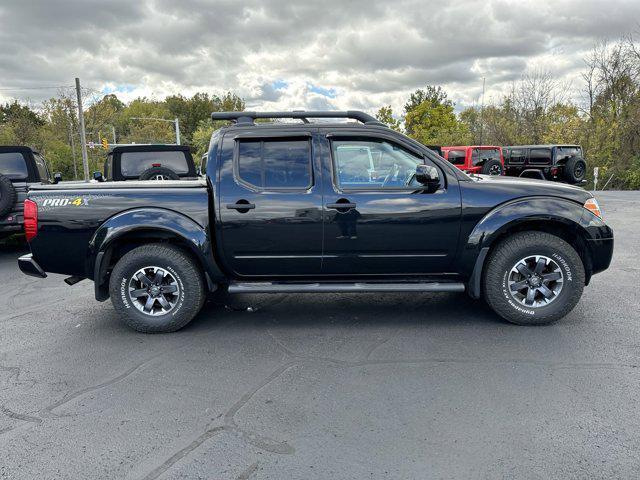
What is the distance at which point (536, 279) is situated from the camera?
4180 mm

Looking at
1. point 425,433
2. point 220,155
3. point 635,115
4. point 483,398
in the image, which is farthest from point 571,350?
point 635,115

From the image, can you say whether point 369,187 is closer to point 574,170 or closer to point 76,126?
point 574,170

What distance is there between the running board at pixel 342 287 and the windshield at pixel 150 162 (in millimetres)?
5644

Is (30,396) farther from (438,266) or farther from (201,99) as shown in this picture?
(201,99)

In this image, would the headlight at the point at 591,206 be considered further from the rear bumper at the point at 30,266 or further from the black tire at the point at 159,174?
the black tire at the point at 159,174

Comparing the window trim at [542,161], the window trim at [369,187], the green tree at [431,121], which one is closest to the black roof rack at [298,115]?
the window trim at [369,187]

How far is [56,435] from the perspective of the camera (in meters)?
2.70

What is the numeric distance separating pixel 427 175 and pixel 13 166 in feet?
25.8

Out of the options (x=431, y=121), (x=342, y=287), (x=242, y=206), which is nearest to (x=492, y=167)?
(x=342, y=287)

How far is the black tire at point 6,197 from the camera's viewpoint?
22.8 feet

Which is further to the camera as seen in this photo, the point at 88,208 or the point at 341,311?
the point at 341,311

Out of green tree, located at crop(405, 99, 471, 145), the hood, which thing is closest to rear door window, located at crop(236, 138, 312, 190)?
the hood

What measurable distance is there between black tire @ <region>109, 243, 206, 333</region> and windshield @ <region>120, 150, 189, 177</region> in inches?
205

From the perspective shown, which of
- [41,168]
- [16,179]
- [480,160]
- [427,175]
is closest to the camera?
[427,175]
